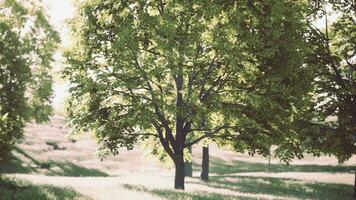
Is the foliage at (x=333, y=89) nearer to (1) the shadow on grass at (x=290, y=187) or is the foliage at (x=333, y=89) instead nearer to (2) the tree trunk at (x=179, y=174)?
(1) the shadow on grass at (x=290, y=187)

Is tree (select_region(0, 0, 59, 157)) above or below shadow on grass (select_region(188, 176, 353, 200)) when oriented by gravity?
above

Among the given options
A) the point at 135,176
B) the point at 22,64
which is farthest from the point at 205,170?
the point at 22,64

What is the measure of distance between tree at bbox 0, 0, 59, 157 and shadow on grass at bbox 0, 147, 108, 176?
16.1 m

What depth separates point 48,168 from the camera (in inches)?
1539

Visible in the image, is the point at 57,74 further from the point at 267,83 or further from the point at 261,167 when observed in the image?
the point at 261,167

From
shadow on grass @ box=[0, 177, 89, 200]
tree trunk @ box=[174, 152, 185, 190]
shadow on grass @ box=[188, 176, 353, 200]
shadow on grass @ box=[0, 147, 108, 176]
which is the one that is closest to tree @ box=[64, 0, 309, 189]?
tree trunk @ box=[174, 152, 185, 190]

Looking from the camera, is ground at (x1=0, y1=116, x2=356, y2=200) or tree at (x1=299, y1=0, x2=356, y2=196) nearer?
ground at (x1=0, y1=116, x2=356, y2=200)

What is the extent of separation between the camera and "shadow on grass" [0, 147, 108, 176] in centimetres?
3622

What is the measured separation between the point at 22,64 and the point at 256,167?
A: 41170 millimetres

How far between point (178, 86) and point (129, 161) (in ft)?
110

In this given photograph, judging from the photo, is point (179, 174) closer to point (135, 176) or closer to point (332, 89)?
point (332, 89)

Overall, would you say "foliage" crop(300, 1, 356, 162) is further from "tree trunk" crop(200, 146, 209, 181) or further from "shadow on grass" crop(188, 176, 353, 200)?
"tree trunk" crop(200, 146, 209, 181)

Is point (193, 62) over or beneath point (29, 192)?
over

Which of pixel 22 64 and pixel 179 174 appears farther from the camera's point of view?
pixel 179 174
